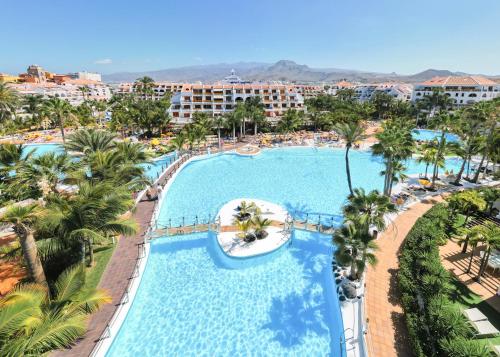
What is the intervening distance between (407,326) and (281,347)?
5.35 meters

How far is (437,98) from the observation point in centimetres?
6731

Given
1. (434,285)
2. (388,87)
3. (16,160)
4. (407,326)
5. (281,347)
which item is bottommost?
(281,347)

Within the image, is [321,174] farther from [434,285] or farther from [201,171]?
[434,285]

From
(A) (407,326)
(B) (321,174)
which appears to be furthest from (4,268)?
(B) (321,174)

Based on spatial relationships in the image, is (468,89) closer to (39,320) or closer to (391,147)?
(391,147)

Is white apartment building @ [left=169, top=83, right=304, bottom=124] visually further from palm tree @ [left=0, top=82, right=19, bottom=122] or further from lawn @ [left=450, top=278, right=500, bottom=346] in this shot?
lawn @ [left=450, top=278, right=500, bottom=346]

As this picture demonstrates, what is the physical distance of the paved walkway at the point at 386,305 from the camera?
425 inches

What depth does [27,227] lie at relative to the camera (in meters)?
9.27

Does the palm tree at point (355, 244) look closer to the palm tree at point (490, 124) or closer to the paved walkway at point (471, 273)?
the paved walkway at point (471, 273)

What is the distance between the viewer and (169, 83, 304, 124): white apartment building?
7088 cm

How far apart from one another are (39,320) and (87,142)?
16785 millimetres

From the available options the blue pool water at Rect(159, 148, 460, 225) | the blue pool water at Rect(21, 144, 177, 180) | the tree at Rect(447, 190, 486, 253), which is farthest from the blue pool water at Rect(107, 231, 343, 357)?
the blue pool water at Rect(21, 144, 177, 180)

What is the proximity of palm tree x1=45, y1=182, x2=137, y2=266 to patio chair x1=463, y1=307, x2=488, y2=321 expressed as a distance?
50.8 feet

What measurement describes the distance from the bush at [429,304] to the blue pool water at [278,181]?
7.36m
